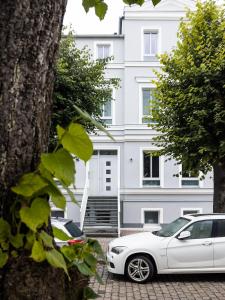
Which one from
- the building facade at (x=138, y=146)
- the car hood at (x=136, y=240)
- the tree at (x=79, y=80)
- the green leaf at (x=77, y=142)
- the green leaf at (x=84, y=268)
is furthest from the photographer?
the building facade at (x=138, y=146)

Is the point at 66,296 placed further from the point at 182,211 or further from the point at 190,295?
the point at 182,211

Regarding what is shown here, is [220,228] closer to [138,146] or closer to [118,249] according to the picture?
[118,249]

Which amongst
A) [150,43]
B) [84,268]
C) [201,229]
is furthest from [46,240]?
[150,43]

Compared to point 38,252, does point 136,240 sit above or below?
below

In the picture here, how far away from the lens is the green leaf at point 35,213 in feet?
4.08

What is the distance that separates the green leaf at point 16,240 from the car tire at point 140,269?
377 inches

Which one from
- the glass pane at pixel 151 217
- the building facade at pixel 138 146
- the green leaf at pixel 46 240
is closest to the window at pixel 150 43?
the building facade at pixel 138 146

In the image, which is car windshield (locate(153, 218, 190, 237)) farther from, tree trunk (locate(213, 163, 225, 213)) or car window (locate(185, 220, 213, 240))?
tree trunk (locate(213, 163, 225, 213))

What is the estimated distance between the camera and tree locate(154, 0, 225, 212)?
13.7 m

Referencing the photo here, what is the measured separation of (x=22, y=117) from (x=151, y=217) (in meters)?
23.0

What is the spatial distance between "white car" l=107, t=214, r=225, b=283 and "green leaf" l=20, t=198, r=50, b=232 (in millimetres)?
9459

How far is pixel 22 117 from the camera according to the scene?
1.37 metres

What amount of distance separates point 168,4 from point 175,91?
11.7 meters

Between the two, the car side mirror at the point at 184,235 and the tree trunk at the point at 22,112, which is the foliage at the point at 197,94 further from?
the tree trunk at the point at 22,112
